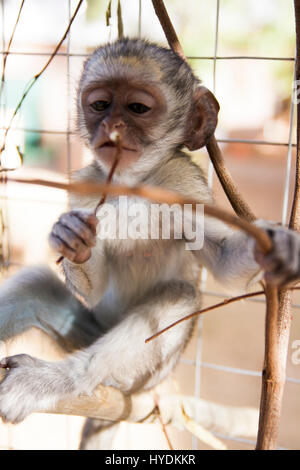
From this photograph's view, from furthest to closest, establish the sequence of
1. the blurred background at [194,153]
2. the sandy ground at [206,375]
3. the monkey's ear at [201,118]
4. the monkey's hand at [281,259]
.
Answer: the sandy ground at [206,375], the blurred background at [194,153], the monkey's ear at [201,118], the monkey's hand at [281,259]

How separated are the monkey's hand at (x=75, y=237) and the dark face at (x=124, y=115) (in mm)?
374

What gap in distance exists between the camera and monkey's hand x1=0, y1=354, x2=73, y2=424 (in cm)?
154

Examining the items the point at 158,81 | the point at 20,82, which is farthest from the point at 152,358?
the point at 20,82

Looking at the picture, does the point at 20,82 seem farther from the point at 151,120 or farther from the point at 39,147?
the point at 151,120

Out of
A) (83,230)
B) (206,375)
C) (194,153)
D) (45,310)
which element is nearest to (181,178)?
(83,230)

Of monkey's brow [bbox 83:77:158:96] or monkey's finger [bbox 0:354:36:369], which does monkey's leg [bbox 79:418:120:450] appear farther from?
monkey's brow [bbox 83:77:158:96]

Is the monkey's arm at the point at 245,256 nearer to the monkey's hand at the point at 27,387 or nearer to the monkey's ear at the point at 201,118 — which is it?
the monkey's ear at the point at 201,118

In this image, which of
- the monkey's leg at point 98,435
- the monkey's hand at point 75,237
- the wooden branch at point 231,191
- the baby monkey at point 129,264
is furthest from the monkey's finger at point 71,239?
the monkey's leg at point 98,435

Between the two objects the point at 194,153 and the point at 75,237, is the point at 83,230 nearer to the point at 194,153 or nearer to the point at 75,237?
the point at 75,237

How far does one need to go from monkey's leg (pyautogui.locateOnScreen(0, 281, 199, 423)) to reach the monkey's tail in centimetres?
22

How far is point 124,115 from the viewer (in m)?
1.52

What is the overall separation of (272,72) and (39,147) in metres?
5.07

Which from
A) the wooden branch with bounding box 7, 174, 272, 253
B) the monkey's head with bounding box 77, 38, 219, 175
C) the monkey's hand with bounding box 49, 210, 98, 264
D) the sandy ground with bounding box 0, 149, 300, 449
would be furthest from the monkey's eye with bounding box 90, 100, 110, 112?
the wooden branch with bounding box 7, 174, 272, 253

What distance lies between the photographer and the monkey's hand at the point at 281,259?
2.67ft
